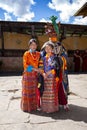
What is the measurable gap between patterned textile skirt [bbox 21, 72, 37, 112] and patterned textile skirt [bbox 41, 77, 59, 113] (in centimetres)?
27

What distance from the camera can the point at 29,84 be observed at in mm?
5117

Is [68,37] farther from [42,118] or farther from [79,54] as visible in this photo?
[42,118]

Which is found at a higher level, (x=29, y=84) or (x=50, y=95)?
(x=29, y=84)

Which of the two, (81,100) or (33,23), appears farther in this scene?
(33,23)

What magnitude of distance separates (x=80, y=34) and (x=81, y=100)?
11813 millimetres

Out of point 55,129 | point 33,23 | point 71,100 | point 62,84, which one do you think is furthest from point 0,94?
point 33,23

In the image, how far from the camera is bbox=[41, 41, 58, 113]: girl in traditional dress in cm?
496

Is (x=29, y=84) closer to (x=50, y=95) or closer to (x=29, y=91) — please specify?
(x=29, y=91)

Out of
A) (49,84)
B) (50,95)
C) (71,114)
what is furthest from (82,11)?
(71,114)

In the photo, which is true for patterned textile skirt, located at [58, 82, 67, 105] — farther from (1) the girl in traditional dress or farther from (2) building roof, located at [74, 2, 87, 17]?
(2) building roof, located at [74, 2, 87, 17]

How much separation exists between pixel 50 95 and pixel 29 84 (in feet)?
1.64

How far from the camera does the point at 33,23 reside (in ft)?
50.7

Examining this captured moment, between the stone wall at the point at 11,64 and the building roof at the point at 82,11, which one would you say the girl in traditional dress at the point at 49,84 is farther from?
the stone wall at the point at 11,64

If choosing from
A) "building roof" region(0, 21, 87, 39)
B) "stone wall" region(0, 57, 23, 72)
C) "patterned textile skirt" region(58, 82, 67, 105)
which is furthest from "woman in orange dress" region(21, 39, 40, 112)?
"stone wall" region(0, 57, 23, 72)
